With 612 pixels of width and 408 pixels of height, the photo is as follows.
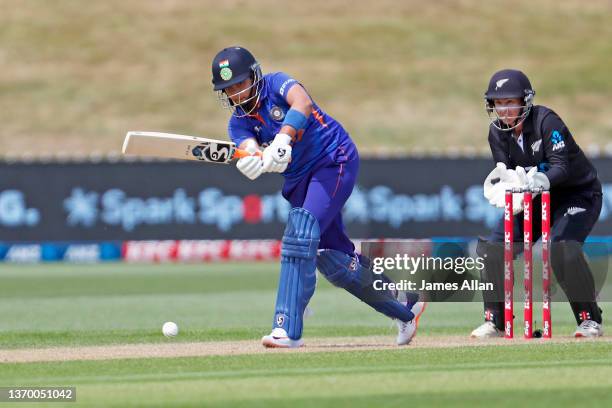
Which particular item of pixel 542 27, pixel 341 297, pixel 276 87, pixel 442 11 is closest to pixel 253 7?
pixel 442 11

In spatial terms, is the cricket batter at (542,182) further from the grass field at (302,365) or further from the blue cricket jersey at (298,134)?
the blue cricket jersey at (298,134)

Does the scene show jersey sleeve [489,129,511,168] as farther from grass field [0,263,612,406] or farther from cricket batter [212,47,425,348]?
grass field [0,263,612,406]

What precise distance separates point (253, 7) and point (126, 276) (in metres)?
22.4

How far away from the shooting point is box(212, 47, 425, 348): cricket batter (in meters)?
7.86

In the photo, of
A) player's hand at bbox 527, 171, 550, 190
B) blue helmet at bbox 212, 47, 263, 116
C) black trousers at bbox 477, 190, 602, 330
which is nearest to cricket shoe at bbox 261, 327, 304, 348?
blue helmet at bbox 212, 47, 263, 116

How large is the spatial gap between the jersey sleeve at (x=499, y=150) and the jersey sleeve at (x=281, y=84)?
1.52m

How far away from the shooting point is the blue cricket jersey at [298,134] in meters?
8.05

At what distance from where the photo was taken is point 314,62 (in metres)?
35.2

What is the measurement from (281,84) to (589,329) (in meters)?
2.48

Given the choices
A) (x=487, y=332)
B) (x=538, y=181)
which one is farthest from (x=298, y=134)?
(x=487, y=332)

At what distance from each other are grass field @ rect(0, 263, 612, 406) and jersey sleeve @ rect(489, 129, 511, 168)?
122 cm

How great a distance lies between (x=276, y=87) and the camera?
8023 mm

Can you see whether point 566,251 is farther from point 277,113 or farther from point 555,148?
point 277,113

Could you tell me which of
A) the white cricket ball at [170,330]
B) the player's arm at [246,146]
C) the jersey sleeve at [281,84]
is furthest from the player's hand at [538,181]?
the white cricket ball at [170,330]
